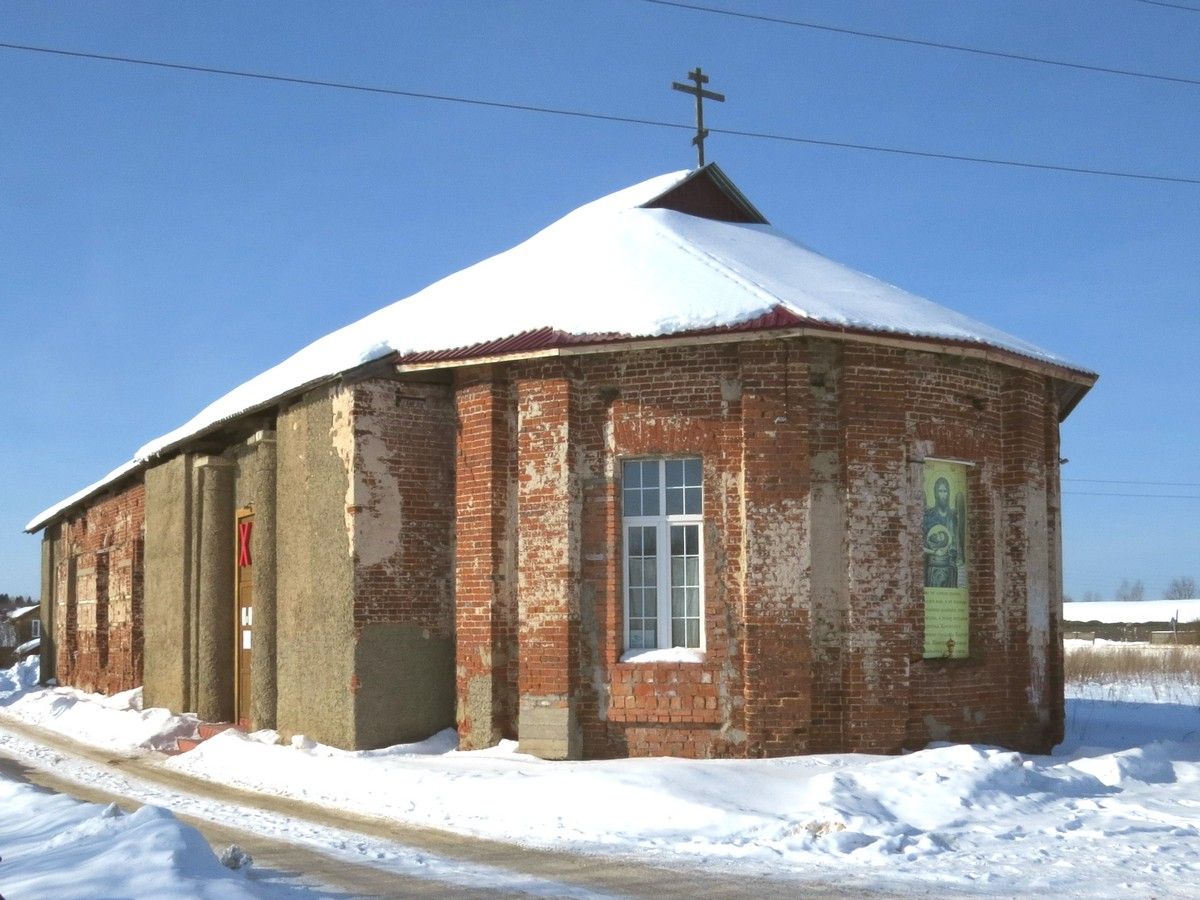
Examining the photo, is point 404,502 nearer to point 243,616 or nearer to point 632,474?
point 632,474

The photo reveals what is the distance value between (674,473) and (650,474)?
24cm

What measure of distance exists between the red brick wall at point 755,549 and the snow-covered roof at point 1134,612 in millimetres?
55981

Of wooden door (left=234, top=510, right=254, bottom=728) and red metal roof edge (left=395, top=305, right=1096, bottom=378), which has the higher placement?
red metal roof edge (left=395, top=305, right=1096, bottom=378)

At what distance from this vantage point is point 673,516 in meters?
12.9

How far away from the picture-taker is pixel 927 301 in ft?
50.1

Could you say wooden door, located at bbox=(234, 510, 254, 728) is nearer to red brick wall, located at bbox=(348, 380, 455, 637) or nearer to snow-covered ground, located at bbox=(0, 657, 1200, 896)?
snow-covered ground, located at bbox=(0, 657, 1200, 896)

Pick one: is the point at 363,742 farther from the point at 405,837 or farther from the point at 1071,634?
the point at 1071,634

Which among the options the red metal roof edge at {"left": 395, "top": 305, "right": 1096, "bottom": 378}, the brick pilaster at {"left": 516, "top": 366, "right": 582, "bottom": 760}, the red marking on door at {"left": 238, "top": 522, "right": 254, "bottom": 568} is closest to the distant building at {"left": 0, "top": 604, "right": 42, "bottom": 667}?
the red marking on door at {"left": 238, "top": 522, "right": 254, "bottom": 568}

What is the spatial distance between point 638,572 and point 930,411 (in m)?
3.31

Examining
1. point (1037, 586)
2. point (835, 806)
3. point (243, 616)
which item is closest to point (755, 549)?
point (835, 806)

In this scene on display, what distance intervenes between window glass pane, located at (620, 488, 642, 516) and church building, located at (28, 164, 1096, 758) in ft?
0.12

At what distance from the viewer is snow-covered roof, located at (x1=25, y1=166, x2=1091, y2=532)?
12695 millimetres

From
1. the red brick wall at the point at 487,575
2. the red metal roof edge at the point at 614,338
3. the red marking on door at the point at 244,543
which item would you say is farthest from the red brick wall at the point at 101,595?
the red metal roof edge at the point at 614,338

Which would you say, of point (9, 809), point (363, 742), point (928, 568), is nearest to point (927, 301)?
point (928, 568)
